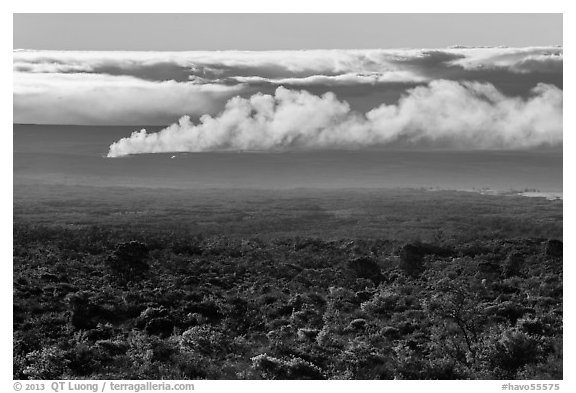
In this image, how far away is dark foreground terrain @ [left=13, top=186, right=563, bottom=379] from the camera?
13.9m

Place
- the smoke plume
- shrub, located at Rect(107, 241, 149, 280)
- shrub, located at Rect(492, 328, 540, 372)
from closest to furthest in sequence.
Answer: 1. shrub, located at Rect(492, 328, 540, 372)
2. shrub, located at Rect(107, 241, 149, 280)
3. the smoke plume

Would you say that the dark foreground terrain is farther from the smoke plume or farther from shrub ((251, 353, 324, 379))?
the smoke plume

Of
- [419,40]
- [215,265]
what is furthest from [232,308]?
[419,40]

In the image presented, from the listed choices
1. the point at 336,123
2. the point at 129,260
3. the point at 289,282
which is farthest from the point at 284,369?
the point at 336,123

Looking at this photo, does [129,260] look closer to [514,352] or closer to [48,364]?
[48,364]

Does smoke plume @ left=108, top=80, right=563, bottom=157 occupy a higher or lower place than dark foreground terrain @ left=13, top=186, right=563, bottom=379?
higher

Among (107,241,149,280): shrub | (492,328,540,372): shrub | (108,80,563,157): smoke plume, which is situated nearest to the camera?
(492,328,540,372): shrub

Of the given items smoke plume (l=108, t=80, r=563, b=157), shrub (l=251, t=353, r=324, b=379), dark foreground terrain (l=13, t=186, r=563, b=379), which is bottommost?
shrub (l=251, t=353, r=324, b=379)

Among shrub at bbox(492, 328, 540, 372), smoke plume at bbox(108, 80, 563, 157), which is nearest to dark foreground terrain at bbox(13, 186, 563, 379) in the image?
shrub at bbox(492, 328, 540, 372)

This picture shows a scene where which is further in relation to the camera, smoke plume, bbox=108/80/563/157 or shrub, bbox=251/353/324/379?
smoke plume, bbox=108/80/563/157

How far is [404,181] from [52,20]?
802cm

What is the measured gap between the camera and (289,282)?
15430 mm

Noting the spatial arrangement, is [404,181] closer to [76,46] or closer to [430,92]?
[430,92]

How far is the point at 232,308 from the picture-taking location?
590 inches
